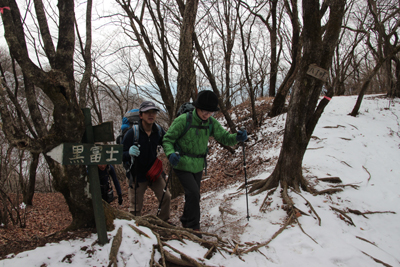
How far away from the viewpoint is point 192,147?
3.55 m

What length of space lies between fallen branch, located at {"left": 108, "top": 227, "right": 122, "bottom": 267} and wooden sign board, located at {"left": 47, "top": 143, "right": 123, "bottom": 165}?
0.88 meters

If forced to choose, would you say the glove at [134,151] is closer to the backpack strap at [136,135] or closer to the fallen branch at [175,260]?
the backpack strap at [136,135]

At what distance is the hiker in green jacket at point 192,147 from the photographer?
3.40 metres

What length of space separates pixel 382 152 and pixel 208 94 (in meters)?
7.27

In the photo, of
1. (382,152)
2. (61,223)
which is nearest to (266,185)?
(382,152)

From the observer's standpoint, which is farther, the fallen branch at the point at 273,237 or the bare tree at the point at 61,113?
the fallen branch at the point at 273,237

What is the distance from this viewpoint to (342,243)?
10.8 feet

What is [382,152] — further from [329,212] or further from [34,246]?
[34,246]

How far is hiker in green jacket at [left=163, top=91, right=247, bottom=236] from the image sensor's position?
11.1 feet

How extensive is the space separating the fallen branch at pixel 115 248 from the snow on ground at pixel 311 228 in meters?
0.05

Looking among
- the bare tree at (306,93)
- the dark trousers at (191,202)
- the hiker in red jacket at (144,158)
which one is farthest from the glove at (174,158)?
the bare tree at (306,93)

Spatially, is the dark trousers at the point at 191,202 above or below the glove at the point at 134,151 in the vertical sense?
below

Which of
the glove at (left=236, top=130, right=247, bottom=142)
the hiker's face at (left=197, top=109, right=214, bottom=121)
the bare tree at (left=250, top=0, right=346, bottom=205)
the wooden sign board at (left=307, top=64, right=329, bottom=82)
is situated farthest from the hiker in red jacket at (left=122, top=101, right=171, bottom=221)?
the wooden sign board at (left=307, top=64, right=329, bottom=82)

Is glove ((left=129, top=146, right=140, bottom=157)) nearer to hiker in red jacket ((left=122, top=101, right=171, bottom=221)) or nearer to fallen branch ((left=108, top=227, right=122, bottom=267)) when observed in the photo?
hiker in red jacket ((left=122, top=101, right=171, bottom=221))
